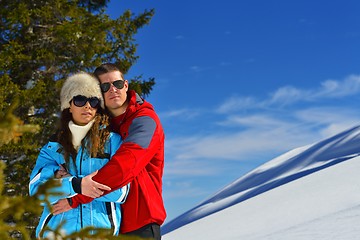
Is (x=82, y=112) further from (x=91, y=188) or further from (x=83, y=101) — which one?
(x=91, y=188)

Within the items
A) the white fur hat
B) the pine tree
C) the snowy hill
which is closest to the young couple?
the white fur hat

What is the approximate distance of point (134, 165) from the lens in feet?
9.43

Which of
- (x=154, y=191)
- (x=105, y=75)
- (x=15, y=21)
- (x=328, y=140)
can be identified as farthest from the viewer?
(x=328, y=140)

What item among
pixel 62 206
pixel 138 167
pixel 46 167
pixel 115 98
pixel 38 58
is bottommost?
pixel 62 206

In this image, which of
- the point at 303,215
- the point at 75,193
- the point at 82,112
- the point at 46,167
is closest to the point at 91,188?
the point at 75,193

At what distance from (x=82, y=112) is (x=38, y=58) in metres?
9.05

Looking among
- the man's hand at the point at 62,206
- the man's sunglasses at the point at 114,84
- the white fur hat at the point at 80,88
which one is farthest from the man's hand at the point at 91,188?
the man's sunglasses at the point at 114,84

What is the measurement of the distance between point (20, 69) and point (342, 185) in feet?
25.9

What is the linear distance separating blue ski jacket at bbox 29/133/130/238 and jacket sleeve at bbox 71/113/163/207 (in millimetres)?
70

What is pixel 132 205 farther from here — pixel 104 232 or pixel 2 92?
pixel 2 92

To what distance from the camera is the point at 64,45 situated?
40.2 feet

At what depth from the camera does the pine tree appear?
1105 cm

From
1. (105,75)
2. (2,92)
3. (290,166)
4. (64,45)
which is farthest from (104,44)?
(290,166)

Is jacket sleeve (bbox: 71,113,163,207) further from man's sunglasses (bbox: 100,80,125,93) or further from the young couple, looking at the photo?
man's sunglasses (bbox: 100,80,125,93)
